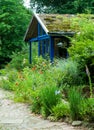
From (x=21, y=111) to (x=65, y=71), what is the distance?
2815mm

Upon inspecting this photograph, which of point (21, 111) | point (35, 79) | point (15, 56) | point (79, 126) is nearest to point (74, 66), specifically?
point (35, 79)

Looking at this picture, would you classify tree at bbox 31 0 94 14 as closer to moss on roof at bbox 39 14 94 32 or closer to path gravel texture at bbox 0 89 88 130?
moss on roof at bbox 39 14 94 32

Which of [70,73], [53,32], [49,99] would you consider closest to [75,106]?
[49,99]

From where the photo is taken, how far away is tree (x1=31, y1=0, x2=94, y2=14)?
3225cm

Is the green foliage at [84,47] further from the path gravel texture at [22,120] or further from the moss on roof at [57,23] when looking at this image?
the moss on roof at [57,23]

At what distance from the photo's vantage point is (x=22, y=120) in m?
7.45

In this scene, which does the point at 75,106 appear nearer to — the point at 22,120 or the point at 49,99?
the point at 49,99

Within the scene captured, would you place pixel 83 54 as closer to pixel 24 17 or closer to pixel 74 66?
pixel 74 66

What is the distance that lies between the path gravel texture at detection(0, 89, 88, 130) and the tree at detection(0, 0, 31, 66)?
21.0m

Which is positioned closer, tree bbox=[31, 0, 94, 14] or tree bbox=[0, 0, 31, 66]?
tree bbox=[0, 0, 31, 66]

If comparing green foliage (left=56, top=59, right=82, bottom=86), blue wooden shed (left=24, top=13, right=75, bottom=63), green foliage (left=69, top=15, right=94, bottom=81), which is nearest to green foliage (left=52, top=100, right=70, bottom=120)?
green foliage (left=69, top=15, right=94, bottom=81)

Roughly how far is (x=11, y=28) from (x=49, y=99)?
2336cm

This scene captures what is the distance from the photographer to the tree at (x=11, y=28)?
2984cm

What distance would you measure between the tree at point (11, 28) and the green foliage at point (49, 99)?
22.1 meters
